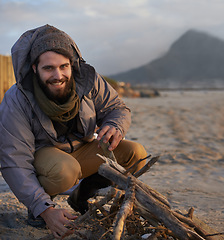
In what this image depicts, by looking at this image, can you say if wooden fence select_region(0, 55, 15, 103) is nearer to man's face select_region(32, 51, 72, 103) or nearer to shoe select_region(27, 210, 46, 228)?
man's face select_region(32, 51, 72, 103)

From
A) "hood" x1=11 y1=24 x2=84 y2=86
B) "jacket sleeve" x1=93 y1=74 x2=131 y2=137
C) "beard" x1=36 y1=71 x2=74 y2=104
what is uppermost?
"hood" x1=11 y1=24 x2=84 y2=86

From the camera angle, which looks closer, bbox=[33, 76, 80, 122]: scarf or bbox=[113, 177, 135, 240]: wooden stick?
bbox=[113, 177, 135, 240]: wooden stick

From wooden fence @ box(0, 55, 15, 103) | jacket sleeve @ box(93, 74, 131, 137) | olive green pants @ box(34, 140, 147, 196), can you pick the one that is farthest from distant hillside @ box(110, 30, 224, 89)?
olive green pants @ box(34, 140, 147, 196)

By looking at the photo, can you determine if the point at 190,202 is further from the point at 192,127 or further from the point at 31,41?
the point at 192,127

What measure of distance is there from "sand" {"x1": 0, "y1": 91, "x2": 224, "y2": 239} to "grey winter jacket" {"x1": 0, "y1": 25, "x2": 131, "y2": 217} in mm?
472

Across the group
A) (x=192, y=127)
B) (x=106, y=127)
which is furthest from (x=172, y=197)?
(x=192, y=127)

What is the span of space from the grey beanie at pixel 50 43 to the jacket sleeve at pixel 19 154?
0.36m

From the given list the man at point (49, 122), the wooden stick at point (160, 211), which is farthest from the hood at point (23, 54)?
the wooden stick at point (160, 211)

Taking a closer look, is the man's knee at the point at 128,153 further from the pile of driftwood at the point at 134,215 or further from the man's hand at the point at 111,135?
the pile of driftwood at the point at 134,215

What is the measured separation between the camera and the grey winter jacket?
2291 mm

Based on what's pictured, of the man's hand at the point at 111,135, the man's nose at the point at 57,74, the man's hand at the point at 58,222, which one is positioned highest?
the man's nose at the point at 57,74

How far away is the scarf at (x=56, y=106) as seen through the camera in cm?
247

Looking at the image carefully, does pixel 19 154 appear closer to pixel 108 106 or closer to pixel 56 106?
pixel 56 106

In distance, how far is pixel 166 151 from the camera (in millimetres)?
5996
